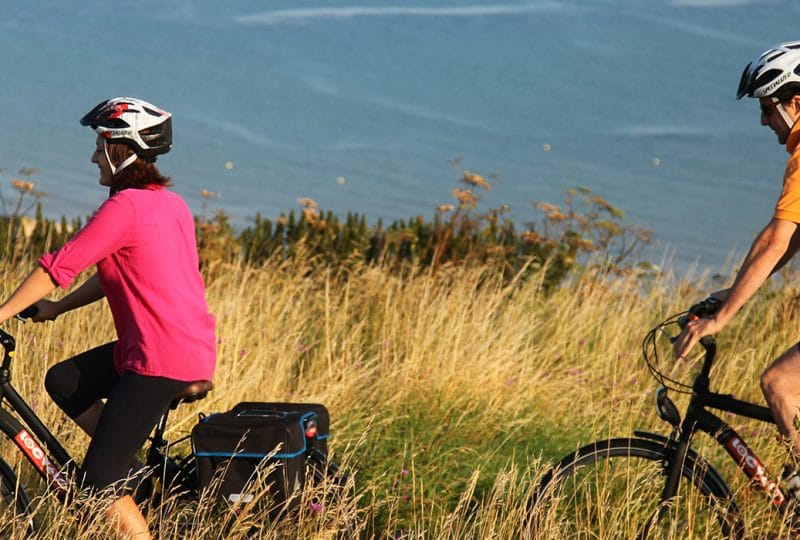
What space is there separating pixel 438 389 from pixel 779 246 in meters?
3.20

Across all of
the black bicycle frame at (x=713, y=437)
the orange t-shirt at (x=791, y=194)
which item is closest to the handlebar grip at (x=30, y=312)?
the black bicycle frame at (x=713, y=437)

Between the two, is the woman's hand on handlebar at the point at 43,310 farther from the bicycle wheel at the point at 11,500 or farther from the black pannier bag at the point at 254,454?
the black pannier bag at the point at 254,454

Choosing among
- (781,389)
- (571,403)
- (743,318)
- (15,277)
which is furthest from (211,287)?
(781,389)

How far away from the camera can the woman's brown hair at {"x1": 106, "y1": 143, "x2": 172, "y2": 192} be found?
4172mm

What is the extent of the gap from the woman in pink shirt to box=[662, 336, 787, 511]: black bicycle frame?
1.91 metres

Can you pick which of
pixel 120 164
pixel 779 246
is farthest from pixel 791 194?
pixel 120 164

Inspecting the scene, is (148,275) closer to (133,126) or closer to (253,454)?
(133,126)

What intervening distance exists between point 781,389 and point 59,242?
9.55 metres

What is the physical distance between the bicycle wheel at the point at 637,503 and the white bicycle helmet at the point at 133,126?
2.06 meters

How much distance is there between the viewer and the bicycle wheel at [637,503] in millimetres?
4551

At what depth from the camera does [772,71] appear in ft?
14.3

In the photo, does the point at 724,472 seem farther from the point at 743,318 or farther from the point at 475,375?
the point at 743,318

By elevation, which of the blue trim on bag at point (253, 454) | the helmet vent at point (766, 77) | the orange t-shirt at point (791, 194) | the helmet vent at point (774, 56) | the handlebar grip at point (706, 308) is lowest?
the blue trim on bag at point (253, 454)

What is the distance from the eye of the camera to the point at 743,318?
9977mm
